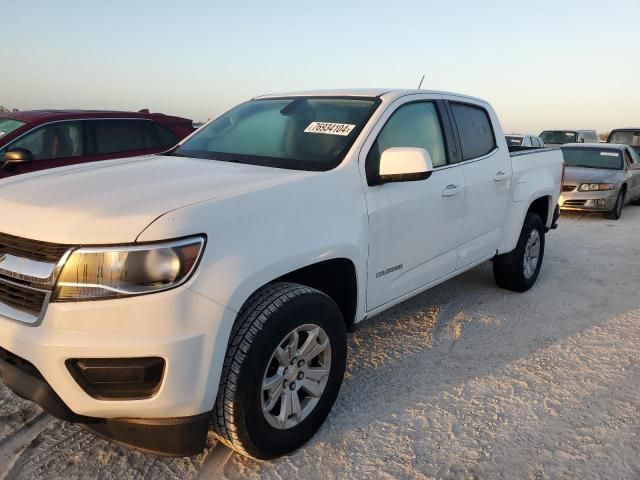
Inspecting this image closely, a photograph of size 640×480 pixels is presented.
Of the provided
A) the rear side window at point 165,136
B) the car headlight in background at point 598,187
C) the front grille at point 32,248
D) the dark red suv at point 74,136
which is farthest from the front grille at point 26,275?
the car headlight in background at point 598,187

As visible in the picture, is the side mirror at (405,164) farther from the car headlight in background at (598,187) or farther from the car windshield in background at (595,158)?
the car windshield in background at (595,158)

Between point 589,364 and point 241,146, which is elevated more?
point 241,146

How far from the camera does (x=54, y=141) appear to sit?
5840 mm

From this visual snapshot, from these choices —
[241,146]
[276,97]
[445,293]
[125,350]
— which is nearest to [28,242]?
[125,350]

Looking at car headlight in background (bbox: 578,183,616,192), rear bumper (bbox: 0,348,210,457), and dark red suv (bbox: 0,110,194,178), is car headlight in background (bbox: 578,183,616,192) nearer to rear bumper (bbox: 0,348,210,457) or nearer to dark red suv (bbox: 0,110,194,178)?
dark red suv (bbox: 0,110,194,178)

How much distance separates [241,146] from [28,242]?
1523 millimetres

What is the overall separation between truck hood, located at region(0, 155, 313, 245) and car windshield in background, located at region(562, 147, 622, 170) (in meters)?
9.99

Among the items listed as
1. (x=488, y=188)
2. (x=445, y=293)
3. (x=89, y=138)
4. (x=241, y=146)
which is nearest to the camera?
(x=241, y=146)

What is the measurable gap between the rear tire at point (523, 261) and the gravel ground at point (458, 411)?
257 millimetres

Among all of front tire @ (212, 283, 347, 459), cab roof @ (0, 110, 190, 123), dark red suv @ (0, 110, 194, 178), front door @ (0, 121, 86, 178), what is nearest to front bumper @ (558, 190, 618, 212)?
dark red suv @ (0, 110, 194, 178)

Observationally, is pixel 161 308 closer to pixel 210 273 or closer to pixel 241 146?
pixel 210 273

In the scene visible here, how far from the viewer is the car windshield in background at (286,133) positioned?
2986 millimetres

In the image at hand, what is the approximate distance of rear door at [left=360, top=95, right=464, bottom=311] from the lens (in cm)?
296

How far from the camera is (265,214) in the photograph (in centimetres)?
229
